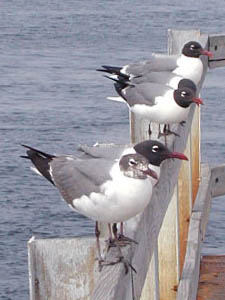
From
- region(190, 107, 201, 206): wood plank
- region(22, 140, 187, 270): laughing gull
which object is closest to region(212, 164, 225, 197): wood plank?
region(190, 107, 201, 206): wood plank

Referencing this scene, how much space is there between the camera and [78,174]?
12.3 ft

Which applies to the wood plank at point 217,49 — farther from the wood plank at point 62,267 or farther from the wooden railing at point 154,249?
the wood plank at point 62,267

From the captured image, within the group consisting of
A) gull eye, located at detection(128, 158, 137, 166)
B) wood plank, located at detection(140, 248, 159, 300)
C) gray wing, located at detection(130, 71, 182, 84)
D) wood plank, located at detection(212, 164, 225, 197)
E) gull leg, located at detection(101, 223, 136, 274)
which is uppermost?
gray wing, located at detection(130, 71, 182, 84)

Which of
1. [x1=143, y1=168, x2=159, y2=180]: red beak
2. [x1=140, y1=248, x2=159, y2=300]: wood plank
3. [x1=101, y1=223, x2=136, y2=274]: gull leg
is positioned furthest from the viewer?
[x1=140, y1=248, x2=159, y2=300]: wood plank

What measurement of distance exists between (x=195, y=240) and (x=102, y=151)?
4.49 ft

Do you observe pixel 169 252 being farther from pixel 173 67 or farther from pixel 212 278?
pixel 173 67

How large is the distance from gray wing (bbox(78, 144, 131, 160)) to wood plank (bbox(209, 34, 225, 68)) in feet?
8.55

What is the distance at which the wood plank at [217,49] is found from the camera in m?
6.48

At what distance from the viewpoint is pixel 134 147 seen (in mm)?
4023

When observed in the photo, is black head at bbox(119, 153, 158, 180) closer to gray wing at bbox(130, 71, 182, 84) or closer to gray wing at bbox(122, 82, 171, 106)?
gray wing at bbox(122, 82, 171, 106)

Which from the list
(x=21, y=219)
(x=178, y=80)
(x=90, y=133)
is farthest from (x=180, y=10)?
(x=178, y=80)

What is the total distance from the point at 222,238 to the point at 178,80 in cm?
631

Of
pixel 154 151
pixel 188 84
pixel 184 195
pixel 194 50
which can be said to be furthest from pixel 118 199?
pixel 194 50

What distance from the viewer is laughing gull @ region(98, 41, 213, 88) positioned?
6289 millimetres
